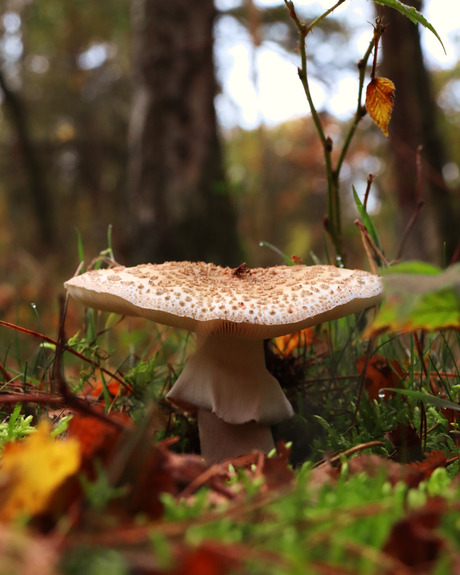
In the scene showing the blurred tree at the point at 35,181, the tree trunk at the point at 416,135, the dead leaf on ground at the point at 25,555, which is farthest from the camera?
the blurred tree at the point at 35,181

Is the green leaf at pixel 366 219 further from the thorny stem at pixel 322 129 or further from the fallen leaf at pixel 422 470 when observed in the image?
the fallen leaf at pixel 422 470

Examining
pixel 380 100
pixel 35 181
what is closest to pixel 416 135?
pixel 380 100

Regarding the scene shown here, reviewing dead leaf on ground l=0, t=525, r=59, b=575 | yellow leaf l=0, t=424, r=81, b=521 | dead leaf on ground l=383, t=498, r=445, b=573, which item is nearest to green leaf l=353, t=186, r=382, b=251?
dead leaf on ground l=383, t=498, r=445, b=573

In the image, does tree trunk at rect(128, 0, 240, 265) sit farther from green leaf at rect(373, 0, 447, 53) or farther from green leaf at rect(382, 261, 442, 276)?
green leaf at rect(382, 261, 442, 276)

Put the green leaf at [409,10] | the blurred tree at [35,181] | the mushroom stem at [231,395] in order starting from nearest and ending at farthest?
the green leaf at [409,10] → the mushroom stem at [231,395] → the blurred tree at [35,181]

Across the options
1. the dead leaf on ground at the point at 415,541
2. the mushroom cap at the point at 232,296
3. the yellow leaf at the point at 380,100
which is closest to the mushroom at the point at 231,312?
the mushroom cap at the point at 232,296

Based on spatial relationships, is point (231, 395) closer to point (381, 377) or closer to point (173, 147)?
point (381, 377)

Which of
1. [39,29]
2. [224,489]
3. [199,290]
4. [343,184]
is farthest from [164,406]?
[343,184]
